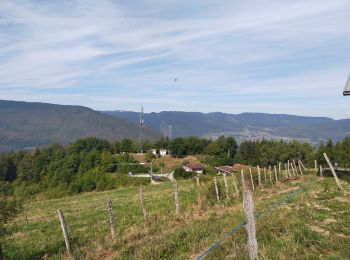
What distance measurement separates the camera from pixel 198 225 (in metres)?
14.8

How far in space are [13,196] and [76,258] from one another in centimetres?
313

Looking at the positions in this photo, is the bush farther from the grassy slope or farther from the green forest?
the green forest

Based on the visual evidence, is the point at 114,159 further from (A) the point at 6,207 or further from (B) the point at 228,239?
(B) the point at 228,239

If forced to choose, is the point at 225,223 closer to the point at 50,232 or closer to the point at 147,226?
the point at 147,226

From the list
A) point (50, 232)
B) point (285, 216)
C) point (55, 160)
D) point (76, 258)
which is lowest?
point (55, 160)

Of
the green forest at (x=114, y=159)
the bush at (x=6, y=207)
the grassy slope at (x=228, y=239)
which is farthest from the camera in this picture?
the green forest at (x=114, y=159)

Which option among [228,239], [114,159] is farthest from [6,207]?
[114,159]

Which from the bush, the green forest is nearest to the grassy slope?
the bush

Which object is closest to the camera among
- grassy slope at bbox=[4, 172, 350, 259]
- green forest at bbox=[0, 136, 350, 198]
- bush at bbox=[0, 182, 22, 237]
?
grassy slope at bbox=[4, 172, 350, 259]

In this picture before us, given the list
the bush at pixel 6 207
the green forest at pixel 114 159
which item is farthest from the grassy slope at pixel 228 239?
the green forest at pixel 114 159

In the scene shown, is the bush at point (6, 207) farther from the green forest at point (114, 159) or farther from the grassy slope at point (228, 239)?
the green forest at point (114, 159)

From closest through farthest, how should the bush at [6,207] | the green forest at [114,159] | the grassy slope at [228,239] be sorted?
the grassy slope at [228,239] < the bush at [6,207] < the green forest at [114,159]

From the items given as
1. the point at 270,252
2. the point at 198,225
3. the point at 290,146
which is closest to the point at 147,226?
the point at 198,225

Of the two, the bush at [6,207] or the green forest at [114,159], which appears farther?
the green forest at [114,159]
